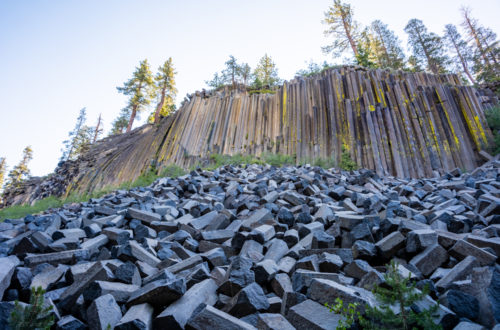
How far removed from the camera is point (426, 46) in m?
24.7

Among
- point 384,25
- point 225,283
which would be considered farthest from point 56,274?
point 384,25

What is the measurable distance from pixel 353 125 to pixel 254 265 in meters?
7.14

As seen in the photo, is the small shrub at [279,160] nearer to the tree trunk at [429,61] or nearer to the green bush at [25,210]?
the green bush at [25,210]

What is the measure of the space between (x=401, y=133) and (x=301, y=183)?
5.22 m

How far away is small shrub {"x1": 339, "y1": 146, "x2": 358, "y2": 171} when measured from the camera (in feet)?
23.9

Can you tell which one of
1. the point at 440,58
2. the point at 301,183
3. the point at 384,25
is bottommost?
the point at 301,183

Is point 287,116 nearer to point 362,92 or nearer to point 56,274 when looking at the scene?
point 362,92

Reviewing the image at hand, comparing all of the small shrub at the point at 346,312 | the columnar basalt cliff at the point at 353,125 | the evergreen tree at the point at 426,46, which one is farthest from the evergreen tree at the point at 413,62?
the small shrub at the point at 346,312

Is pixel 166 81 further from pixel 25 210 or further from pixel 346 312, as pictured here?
pixel 346 312

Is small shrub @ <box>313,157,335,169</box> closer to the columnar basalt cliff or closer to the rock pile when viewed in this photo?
the columnar basalt cliff

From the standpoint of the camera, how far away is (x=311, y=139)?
8.56 m

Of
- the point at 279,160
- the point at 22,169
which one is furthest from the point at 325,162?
the point at 22,169

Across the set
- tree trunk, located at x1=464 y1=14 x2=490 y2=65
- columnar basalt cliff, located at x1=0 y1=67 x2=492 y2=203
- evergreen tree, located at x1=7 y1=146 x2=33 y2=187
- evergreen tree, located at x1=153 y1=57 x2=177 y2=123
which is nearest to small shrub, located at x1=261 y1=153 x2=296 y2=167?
columnar basalt cliff, located at x1=0 y1=67 x2=492 y2=203

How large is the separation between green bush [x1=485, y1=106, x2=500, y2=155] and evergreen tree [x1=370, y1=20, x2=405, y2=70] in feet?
58.7
